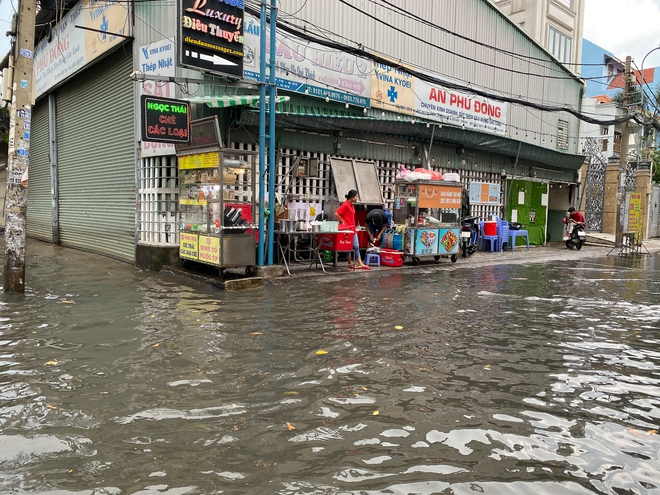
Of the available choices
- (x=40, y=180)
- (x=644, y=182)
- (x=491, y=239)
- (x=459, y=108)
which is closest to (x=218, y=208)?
(x=459, y=108)

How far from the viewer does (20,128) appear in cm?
778

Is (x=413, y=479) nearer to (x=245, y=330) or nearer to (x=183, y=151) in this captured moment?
(x=245, y=330)

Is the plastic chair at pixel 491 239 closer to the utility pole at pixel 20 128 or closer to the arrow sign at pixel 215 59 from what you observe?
the arrow sign at pixel 215 59

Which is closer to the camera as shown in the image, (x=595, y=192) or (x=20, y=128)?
(x=20, y=128)

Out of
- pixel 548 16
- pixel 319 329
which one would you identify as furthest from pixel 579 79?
pixel 319 329

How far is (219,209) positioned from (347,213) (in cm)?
329

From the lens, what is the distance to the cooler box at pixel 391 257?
12242mm

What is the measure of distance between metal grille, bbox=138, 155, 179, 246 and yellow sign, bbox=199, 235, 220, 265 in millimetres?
1788

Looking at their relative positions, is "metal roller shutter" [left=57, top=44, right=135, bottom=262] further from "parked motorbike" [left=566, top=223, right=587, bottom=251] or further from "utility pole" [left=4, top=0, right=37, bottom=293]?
"parked motorbike" [left=566, top=223, right=587, bottom=251]

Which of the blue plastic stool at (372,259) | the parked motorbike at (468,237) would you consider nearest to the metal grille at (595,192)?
the parked motorbike at (468,237)

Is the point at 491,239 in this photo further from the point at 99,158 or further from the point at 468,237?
the point at 99,158

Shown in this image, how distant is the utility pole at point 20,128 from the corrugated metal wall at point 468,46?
5.67 m

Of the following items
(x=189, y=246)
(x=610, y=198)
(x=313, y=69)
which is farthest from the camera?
(x=610, y=198)

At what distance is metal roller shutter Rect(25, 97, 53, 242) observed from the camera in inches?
719
